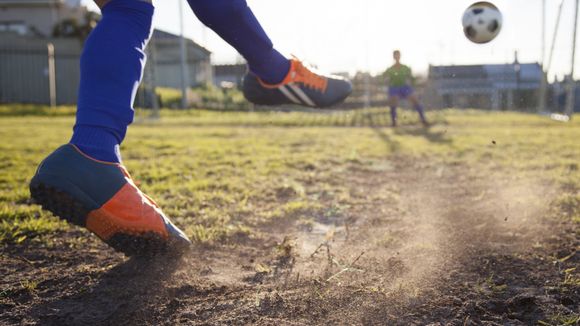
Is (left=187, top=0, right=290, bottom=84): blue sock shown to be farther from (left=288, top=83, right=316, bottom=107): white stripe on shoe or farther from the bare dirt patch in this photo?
the bare dirt patch

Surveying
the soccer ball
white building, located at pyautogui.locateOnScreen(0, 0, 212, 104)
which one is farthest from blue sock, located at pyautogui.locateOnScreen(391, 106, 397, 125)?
the soccer ball

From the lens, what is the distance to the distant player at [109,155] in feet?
5.14

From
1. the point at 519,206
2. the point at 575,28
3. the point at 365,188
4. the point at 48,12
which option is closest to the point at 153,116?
the point at 575,28

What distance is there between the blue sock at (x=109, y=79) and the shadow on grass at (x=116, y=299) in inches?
14.6

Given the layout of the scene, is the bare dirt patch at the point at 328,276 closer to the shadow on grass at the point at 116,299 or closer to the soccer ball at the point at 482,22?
the shadow on grass at the point at 116,299

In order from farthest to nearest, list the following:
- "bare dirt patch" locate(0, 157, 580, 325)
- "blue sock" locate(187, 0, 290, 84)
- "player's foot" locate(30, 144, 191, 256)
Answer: "blue sock" locate(187, 0, 290, 84) → "player's foot" locate(30, 144, 191, 256) → "bare dirt patch" locate(0, 157, 580, 325)

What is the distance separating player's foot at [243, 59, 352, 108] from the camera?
87.4 inches

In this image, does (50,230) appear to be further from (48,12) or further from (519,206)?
(48,12)

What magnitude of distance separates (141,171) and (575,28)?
8.44 m

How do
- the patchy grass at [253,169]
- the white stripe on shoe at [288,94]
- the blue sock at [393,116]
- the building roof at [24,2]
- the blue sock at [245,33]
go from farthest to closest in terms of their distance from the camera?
the building roof at [24,2] → the blue sock at [393,116] → the patchy grass at [253,169] → the white stripe on shoe at [288,94] → the blue sock at [245,33]

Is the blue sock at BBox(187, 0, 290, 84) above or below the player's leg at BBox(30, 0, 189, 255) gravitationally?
above

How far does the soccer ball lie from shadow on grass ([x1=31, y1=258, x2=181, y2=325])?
2269mm

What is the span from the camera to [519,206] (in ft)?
8.70

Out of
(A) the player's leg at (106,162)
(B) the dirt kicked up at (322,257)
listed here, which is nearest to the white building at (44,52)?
(B) the dirt kicked up at (322,257)
